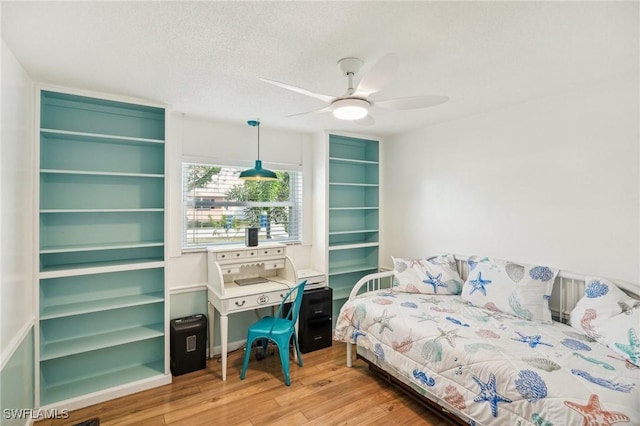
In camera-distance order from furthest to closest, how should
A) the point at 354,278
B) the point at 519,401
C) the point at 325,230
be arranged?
1. the point at 354,278
2. the point at 325,230
3. the point at 519,401

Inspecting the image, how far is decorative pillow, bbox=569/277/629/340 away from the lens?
2072mm

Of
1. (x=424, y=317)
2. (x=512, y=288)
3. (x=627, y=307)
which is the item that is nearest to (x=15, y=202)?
(x=424, y=317)

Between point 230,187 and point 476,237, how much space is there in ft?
8.87

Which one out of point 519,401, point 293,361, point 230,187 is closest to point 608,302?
point 519,401

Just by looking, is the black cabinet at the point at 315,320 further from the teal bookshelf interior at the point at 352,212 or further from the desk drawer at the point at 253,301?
the teal bookshelf interior at the point at 352,212

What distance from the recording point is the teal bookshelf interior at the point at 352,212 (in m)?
4.07

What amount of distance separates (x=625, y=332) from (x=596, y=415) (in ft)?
2.41

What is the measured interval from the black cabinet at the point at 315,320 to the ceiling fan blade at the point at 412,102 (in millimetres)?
2188

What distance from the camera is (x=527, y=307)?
2467mm

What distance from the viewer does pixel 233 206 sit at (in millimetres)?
3516

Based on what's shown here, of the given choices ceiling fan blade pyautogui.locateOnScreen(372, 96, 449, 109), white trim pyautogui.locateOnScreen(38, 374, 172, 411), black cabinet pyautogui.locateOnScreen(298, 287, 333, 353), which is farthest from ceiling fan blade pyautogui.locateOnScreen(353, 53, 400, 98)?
white trim pyautogui.locateOnScreen(38, 374, 172, 411)

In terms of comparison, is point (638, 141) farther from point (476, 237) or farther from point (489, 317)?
point (489, 317)

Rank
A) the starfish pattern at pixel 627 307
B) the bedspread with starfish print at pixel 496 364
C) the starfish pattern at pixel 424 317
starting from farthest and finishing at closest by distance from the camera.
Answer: the starfish pattern at pixel 424 317
the starfish pattern at pixel 627 307
the bedspread with starfish print at pixel 496 364

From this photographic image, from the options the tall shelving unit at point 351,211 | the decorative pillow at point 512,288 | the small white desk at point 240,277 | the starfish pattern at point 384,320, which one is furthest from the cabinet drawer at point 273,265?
the decorative pillow at point 512,288
